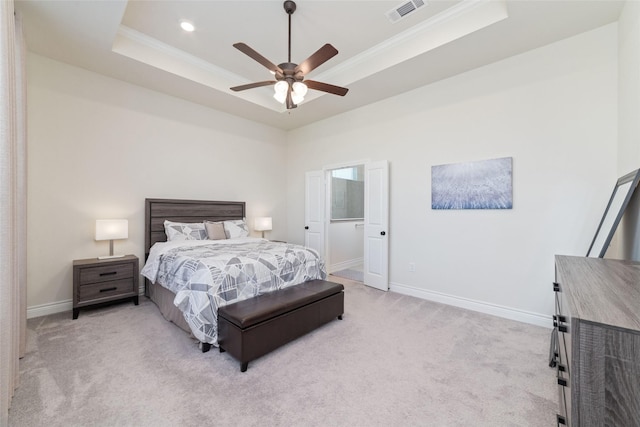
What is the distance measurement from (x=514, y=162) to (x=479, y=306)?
179 centimetres

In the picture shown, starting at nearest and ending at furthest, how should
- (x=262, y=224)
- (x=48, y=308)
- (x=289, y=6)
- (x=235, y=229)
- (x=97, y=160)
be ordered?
(x=289, y=6)
(x=48, y=308)
(x=97, y=160)
(x=235, y=229)
(x=262, y=224)

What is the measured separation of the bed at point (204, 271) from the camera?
2.40 metres

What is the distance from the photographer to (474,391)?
74.6 inches

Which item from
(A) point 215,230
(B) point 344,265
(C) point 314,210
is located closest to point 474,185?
(C) point 314,210

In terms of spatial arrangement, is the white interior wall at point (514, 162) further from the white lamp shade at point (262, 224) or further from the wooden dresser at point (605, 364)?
the wooden dresser at point (605, 364)

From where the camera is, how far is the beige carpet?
166cm

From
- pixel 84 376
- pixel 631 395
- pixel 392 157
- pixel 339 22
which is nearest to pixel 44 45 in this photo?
pixel 339 22

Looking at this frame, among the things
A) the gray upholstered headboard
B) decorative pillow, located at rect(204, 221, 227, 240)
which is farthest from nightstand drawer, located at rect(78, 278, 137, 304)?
decorative pillow, located at rect(204, 221, 227, 240)

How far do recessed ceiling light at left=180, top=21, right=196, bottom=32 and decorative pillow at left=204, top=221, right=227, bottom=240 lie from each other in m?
2.55

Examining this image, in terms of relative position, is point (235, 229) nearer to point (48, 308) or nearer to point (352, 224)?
point (48, 308)

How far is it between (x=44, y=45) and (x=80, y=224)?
2.06m

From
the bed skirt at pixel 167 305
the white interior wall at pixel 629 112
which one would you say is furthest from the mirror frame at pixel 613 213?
the bed skirt at pixel 167 305

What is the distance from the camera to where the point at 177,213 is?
4223 millimetres

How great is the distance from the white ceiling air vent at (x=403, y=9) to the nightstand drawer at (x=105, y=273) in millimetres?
4223
